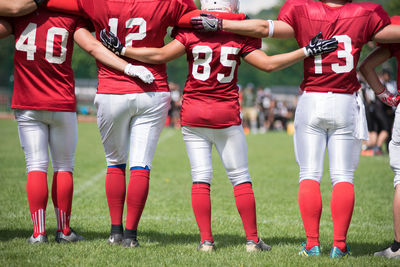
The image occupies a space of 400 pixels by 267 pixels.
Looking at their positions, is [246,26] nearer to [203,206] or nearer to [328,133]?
[328,133]

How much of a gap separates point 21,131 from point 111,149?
83 cm

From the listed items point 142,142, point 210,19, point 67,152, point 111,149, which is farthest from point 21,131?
point 210,19

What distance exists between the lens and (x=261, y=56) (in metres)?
4.20

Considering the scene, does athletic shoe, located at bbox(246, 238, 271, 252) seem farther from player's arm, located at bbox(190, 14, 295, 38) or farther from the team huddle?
player's arm, located at bbox(190, 14, 295, 38)

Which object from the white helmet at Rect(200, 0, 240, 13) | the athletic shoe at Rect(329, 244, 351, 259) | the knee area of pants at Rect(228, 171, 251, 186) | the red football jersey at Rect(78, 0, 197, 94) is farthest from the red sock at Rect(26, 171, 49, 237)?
the athletic shoe at Rect(329, 244, 351, 259)

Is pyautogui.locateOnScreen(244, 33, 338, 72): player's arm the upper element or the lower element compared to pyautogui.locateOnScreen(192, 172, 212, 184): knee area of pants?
upper

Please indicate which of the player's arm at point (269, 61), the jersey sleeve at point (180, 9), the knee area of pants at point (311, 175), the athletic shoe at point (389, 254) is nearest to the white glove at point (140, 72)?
the jersey sleeve at point (180, 9)

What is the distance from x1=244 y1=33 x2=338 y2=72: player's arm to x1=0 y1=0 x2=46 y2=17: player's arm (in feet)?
5.99

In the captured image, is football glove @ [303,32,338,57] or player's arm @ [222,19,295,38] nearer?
football glove @ [303,32,338,57]

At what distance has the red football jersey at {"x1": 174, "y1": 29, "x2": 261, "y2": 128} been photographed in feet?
13.7

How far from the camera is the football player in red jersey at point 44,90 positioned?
14.5 ft

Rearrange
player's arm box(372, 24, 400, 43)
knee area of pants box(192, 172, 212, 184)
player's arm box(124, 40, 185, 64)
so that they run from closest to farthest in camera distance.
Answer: player's arm box(372, 24, 400, 43) → player's arm box(124, 40, 185, 64) → knee area of pants box(192, 172, 212, 184)

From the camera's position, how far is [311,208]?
4094mm

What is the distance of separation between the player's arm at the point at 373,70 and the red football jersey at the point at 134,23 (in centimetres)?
160
